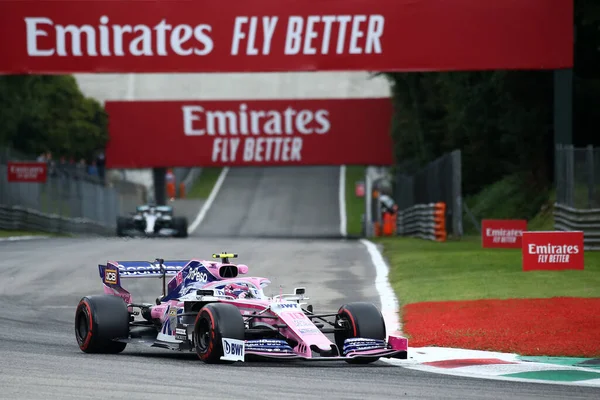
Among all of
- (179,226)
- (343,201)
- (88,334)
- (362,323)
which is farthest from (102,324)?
(343,201)

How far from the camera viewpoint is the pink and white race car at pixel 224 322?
39.4 feet

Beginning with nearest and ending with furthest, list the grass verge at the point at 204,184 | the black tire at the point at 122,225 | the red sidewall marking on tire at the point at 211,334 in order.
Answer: the red sidewall marking on tire at the point at 211,334 → the black tire at the point at 122,225 → the grass verge at the point at 204,184

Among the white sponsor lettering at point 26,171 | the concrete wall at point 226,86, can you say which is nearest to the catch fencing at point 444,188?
the white sponsor lettering at point 26,171

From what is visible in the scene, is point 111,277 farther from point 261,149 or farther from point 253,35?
point 261,149

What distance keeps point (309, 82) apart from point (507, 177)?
47.2 m

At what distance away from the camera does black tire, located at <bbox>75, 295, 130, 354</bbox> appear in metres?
13.5

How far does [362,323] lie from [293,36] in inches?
736

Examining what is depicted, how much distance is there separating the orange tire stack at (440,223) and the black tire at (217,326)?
23433mm

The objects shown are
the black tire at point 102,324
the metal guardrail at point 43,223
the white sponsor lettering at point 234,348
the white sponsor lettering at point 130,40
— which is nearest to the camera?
the white sponsor lettering at point 234,348

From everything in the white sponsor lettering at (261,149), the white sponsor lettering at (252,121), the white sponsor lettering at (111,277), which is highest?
the white sponsor lettering at (252,121)

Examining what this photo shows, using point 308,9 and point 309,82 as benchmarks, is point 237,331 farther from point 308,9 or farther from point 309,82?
point 309,82

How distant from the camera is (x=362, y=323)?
12758 mm

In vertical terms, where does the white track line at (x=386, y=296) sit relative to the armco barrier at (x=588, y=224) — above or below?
A: below

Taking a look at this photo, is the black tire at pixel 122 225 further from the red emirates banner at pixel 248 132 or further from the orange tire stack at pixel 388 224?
the orange tire stack at pixel 388 224
